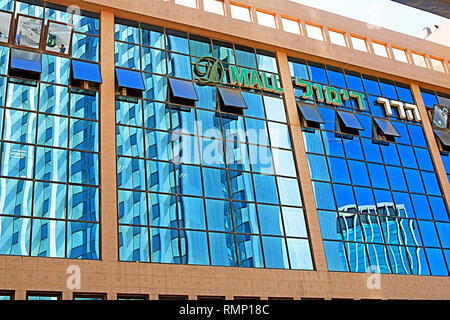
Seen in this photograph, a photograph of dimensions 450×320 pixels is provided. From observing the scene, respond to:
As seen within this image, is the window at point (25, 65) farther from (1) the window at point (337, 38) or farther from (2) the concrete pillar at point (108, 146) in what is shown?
(1) the window at point (337, 38)

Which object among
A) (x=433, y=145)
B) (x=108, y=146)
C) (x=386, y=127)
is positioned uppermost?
(x=386, y=127)

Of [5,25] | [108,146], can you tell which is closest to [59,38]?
[5,25]

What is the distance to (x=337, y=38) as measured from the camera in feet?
117

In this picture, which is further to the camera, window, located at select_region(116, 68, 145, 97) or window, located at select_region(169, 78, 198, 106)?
window, located at select_region(169, 78, 198, 106)

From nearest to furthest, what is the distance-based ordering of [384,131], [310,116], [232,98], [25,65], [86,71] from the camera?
[25,65] < [86,71] < [232,98] < [310,116] < [384,131]

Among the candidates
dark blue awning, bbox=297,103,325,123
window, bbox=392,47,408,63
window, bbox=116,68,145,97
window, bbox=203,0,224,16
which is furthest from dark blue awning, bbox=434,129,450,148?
window, bbox=116,68,145,97

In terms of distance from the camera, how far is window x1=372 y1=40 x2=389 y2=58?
37031 millimetres

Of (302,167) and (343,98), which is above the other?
(343,98)

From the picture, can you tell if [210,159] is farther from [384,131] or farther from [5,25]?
[384,131]

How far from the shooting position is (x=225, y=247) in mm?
26000

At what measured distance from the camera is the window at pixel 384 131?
110ft

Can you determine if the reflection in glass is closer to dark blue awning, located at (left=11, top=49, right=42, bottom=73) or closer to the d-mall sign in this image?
dark blue awning, located at (left=11, top=49, right=42, bottom=73)

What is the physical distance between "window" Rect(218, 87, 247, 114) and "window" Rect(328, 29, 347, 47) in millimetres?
8737

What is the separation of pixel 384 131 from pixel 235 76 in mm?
9403
